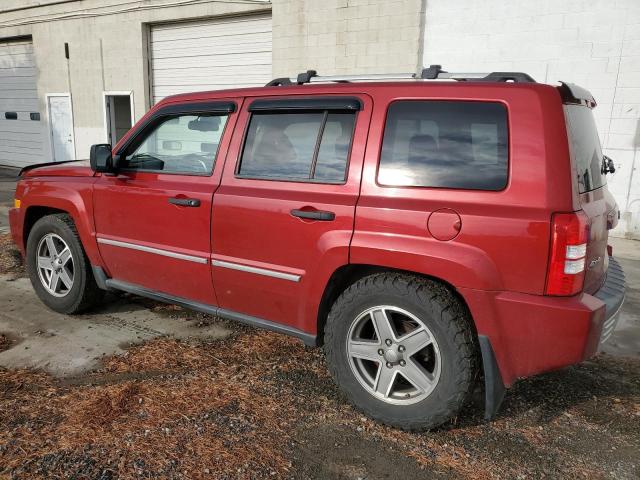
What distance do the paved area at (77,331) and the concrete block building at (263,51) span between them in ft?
21.2

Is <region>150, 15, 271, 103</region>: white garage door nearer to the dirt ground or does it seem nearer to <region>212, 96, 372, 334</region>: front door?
<region>212, 96, 372, 334</region>: front door

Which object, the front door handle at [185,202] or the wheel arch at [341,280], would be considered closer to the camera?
the wheel arch at [341,280]

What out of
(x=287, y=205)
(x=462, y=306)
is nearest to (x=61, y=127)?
(x=287, y=205)

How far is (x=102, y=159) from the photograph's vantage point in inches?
146

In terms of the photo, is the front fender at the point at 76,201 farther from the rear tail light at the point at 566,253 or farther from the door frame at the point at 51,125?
the door frame at the point at 51,125

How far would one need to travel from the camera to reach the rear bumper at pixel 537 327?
2328 mm

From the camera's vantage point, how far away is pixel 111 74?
12.8 meters

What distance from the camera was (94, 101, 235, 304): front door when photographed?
11.1 ft

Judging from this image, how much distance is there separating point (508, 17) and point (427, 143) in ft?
21.3

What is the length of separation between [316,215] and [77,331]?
242 centimetres

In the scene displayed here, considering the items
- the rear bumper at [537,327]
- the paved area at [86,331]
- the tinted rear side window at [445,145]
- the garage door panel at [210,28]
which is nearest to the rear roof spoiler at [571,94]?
the tinted rear side window at [445,145]

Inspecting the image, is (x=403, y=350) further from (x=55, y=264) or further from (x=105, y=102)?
(x=105, y=102)

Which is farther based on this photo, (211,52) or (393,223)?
(211,52)

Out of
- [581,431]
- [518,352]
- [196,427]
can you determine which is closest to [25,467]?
[196,427]
